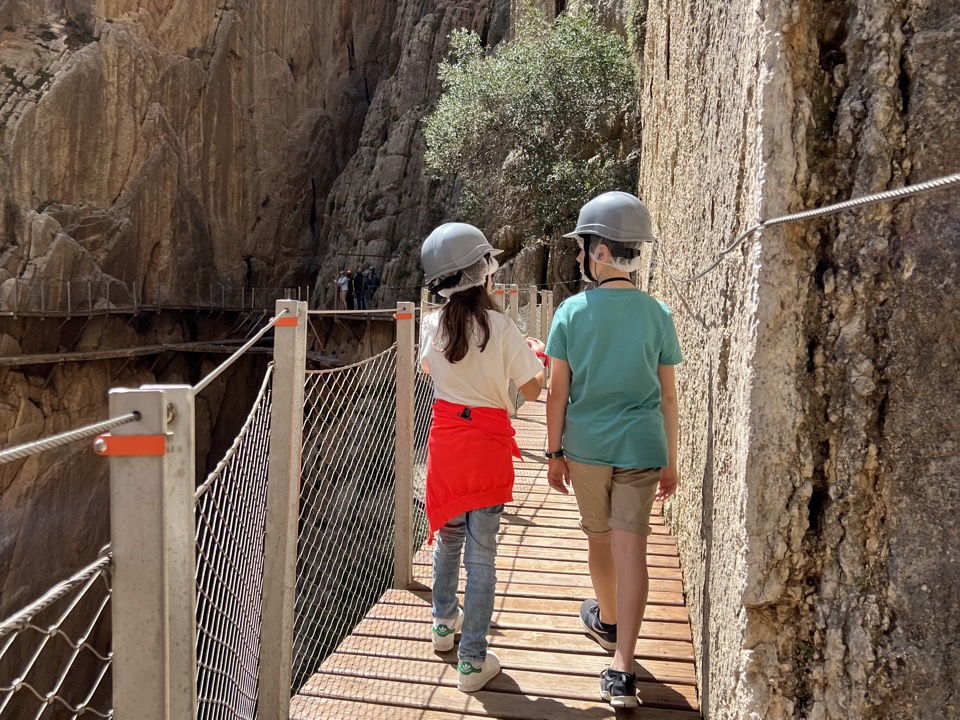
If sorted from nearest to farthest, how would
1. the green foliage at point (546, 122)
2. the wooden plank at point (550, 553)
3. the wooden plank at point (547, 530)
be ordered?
the wooden plank at point (550, 553)
the wooden plank at point (547, 530)
the green foliage at point (546, 122)

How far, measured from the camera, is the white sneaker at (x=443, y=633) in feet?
8.87

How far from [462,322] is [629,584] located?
3.10 ft

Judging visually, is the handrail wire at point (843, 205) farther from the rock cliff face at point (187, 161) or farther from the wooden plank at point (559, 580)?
the rock cliff face at point (187, 161)

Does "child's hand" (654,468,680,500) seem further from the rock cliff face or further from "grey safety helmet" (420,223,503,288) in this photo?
the rock cliff face

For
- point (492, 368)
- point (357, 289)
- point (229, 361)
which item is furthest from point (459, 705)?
point (357, 289)

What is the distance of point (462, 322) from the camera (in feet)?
7.68

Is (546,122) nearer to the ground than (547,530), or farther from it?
farther from it

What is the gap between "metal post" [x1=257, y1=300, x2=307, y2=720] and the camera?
2.19 m

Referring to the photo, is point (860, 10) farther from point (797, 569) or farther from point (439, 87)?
point (439, 87)

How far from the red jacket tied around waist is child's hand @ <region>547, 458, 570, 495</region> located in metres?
0.14

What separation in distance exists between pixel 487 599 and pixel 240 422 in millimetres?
21315

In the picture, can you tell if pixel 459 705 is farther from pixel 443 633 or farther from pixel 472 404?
pixel 472 404

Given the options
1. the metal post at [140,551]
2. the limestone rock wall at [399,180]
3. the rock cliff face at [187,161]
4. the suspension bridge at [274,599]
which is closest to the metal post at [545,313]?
the suspension bridge at [274,599]

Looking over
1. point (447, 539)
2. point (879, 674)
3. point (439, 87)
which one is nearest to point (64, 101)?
point (439, 87)
